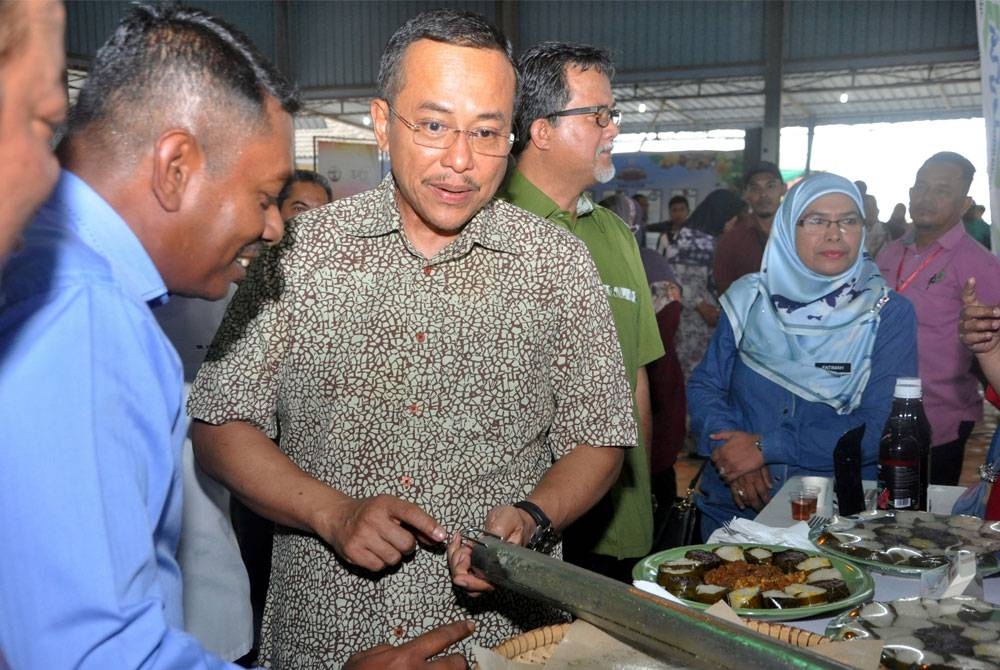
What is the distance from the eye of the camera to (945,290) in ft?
12.9

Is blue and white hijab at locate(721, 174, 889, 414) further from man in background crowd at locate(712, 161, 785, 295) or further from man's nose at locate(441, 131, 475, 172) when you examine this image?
man in background crowd at locate(712, 161, 785, 295)

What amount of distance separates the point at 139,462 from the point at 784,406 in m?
2.06

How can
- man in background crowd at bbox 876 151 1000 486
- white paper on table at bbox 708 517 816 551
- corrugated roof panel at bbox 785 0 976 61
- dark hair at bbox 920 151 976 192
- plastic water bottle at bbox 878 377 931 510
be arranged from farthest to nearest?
corrugated roof panel at bbox 785 0 976 61
dark hair at bbox 920 151 976 192
man in background crowd at bbox 876 151 1000 486
plastic water bottle at bbox 878 377 931 510
white paper on table at bbox 708 517 816 551

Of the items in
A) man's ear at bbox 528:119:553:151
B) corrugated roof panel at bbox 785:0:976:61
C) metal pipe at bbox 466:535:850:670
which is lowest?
metal pipe at bbox 466:535:850:670

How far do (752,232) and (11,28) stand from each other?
5.33m

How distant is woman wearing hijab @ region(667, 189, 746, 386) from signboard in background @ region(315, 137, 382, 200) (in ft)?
8.03

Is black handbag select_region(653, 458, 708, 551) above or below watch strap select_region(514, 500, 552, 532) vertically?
below

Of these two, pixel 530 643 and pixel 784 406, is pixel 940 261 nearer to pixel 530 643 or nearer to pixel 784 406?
pixel 784 406

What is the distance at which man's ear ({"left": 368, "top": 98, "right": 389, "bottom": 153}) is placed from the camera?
5.53 ft

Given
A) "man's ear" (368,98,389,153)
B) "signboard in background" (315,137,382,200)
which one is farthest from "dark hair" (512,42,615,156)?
"signboard in background" (315,137,382,200)

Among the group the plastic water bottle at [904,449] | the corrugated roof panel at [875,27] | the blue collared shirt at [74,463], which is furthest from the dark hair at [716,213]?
the blue collared shirt at [74,463]

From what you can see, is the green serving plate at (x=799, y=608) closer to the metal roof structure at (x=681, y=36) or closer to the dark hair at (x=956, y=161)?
the dark hair at (x=956, y=161)

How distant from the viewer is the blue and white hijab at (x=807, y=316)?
8.41 feet

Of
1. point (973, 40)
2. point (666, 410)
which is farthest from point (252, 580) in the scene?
point (973, 40)
